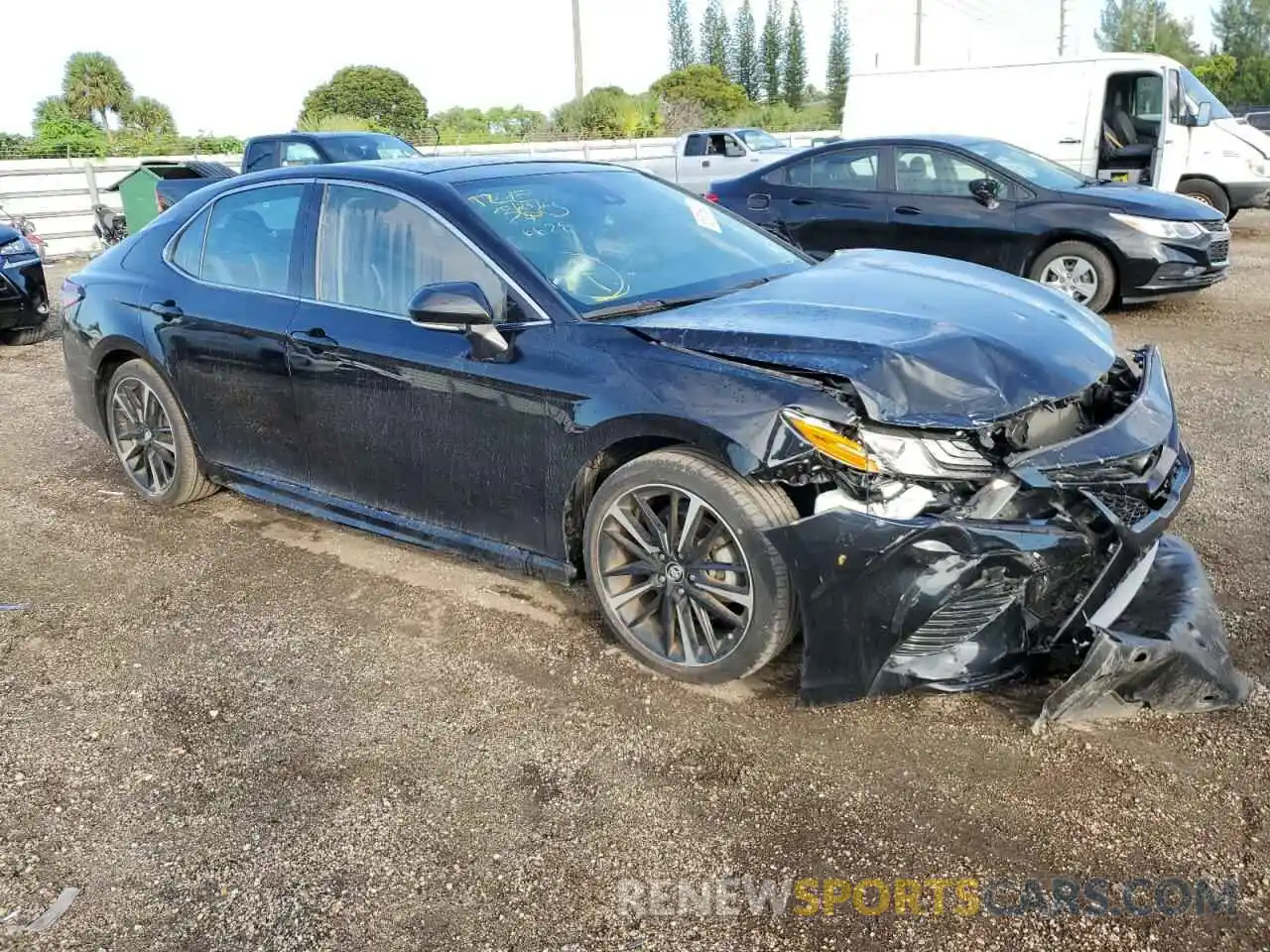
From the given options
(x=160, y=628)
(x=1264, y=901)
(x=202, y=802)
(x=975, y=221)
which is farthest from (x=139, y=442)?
(x=975, y=221)

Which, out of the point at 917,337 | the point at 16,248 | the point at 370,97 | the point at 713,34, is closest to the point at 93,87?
the point at 370,97

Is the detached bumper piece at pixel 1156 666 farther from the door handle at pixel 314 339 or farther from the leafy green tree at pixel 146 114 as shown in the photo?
the leafy green tree at pixel 146 114

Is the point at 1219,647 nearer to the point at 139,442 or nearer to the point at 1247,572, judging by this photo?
the point at 1247,572

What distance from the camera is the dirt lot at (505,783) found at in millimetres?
2459

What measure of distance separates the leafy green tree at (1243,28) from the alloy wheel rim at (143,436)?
63.4 m

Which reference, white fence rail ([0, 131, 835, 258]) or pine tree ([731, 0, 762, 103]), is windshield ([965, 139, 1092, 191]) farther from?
pine tree ([731, 0, 762, 103])

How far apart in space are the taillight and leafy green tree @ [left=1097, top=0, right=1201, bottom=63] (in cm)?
6877

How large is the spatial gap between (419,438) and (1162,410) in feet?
8.39

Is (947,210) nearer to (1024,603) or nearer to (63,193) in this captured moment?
(1024,603)

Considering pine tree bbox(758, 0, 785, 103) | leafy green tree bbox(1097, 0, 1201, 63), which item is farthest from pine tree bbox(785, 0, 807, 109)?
leafy green tree bbox(1097, 0, 1201, 63)

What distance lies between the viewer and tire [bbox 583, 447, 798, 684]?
10.1ft

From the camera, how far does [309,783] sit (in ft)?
9.88

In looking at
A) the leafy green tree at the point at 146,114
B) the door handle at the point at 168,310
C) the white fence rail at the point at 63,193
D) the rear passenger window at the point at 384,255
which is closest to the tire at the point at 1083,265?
the rear passenger window at the point at 384,255

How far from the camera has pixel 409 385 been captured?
12.7 feet
